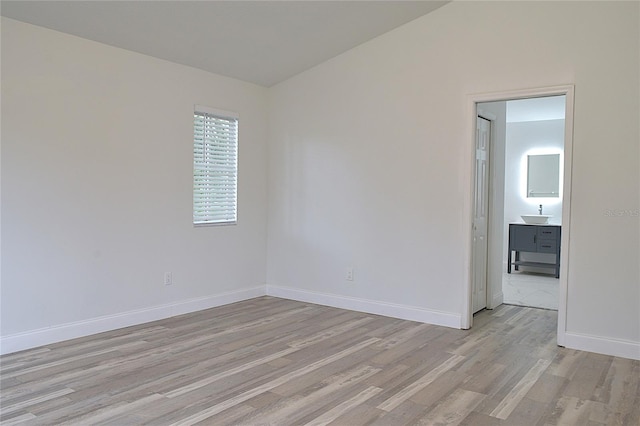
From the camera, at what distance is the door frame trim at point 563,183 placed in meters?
4.12

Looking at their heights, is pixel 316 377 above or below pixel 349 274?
below

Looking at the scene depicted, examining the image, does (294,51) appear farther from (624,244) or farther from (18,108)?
(624,244)

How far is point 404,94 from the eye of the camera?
16.4 feet

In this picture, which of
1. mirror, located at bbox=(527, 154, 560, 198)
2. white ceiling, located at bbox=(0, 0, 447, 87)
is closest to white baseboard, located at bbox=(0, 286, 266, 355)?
white ceiling, located at bbox=(0, 0, 447, 87)

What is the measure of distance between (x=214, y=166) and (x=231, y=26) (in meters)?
1.57

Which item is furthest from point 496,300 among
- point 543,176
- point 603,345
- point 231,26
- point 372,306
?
point 231,26

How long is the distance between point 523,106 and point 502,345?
13.5 feet

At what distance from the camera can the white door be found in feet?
17.0

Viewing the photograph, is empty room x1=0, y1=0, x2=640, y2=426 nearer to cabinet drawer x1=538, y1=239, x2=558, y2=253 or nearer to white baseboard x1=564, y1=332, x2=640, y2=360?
white baseboard x1=564, y1=332, x2=640, y2=360

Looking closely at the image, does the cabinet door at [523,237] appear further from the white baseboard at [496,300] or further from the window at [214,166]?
the window at [214,166]

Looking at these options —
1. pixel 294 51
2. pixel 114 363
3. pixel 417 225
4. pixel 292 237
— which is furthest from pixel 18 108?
pixel 417 225

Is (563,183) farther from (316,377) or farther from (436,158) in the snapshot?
(316,377)

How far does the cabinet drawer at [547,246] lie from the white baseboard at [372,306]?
3.84m

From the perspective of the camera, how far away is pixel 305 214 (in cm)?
582
